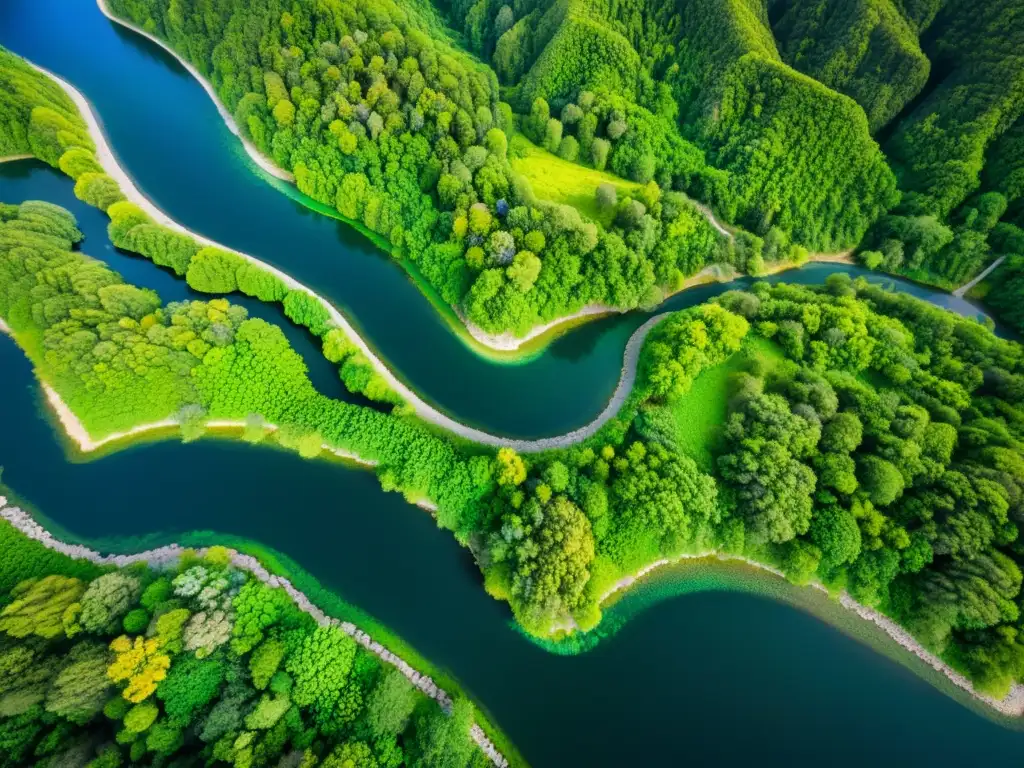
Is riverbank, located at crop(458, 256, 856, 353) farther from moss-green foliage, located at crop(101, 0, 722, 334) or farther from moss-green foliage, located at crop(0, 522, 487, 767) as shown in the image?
moss-green foliage, located at crop(0, 522, 487, 767)

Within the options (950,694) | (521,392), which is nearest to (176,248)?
(521,392)

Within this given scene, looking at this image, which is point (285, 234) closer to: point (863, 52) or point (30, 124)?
point (30, 124)

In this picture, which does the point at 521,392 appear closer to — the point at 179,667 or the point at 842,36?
the point at 179,667

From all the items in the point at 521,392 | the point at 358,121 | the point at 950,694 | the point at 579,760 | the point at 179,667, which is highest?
the point at 358,121

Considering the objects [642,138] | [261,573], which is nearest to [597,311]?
[642,138]

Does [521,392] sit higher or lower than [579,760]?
higher

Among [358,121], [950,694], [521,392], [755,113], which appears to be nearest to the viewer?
[950,694]

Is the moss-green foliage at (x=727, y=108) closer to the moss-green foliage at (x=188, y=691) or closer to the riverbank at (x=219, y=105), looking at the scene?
the riverbank at (x=219, y=105)

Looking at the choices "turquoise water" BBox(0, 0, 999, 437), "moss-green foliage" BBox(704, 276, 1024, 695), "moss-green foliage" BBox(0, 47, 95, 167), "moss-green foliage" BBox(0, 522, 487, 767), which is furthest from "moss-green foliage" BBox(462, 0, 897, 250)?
"moss-green foliage" BBox(0, 522, 487, 767)
